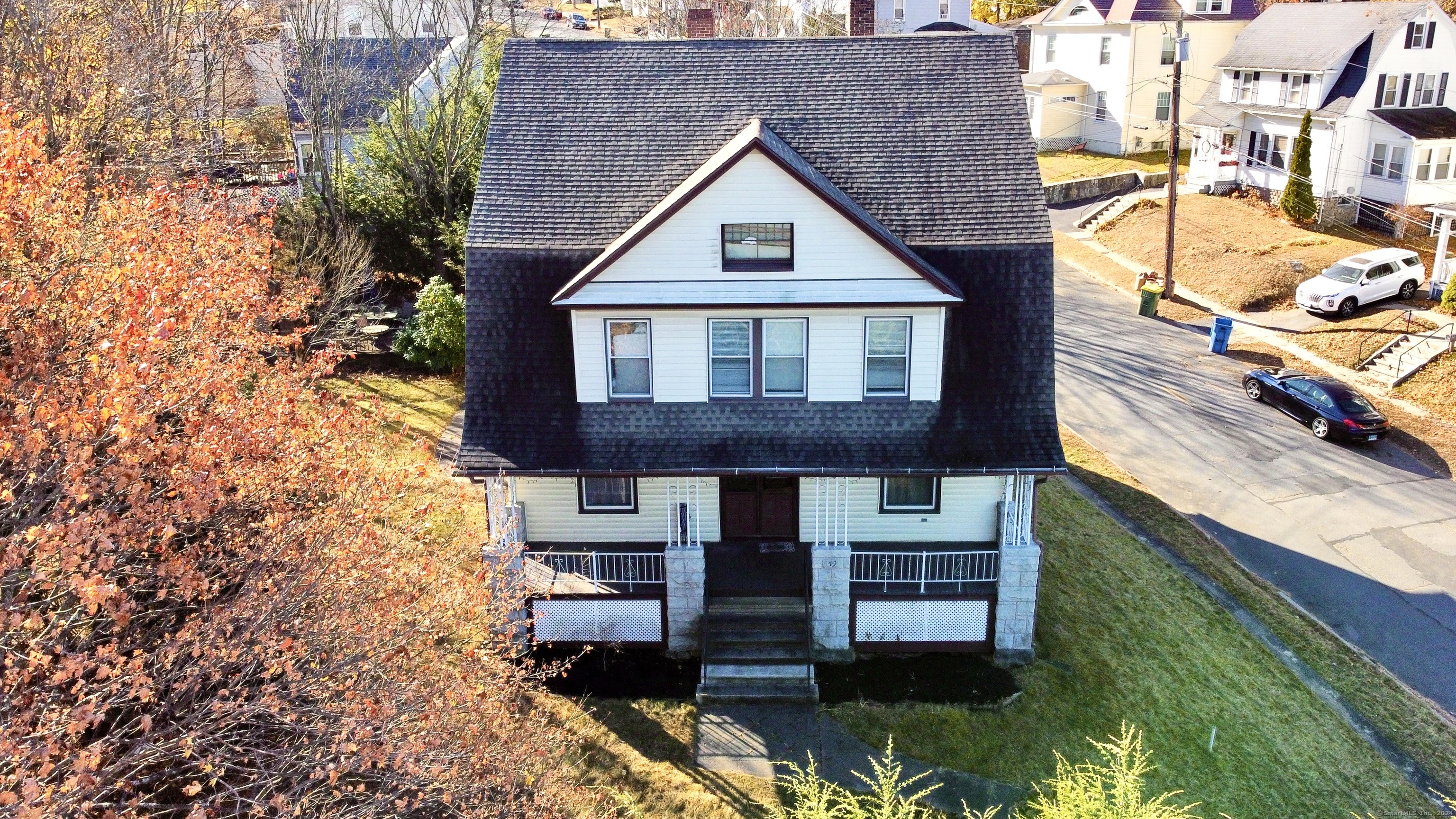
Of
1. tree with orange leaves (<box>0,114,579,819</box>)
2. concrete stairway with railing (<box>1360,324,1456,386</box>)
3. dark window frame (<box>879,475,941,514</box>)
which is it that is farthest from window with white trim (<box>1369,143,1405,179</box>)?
tree with orange leaves (<box>0,114,579,819</box>)

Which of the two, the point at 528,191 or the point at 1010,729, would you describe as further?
the point at 528,191

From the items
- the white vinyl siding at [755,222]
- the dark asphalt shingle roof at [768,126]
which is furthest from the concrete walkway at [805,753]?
the dark asphalt shingle roof at [768,126]

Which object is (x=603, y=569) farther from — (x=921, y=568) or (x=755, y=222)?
(x=755, y=222)

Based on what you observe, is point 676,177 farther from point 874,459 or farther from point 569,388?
point 874,459

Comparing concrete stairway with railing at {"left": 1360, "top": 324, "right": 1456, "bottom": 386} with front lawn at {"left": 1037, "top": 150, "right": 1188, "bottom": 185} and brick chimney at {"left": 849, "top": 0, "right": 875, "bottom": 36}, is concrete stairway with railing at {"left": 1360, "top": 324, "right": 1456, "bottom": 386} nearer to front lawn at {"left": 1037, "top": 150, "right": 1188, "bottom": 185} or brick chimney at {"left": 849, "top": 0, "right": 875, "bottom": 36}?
brick chimney at {"left": 849, "top": 0, "right": 875, "bottom": 36}

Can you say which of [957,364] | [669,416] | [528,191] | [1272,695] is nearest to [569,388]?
[669,416]
